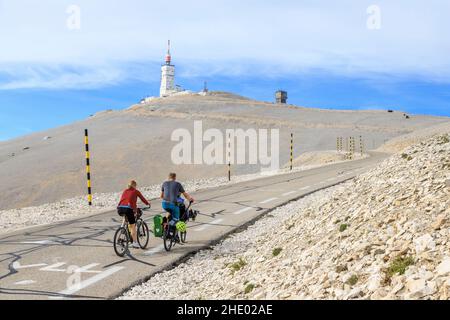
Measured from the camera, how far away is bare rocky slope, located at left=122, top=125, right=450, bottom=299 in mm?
5316

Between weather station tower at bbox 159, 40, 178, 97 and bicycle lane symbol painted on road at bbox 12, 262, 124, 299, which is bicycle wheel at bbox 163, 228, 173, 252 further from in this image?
weather station tower at bbox 159, 40, 178, 97

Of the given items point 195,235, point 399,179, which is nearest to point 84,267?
point 195,235

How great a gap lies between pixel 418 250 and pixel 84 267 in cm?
665

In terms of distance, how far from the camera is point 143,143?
197ft

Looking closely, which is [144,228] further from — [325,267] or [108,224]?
[325,267]

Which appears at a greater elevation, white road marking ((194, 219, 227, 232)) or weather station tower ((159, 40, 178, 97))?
weather station tower ((159, 40, 178, 97))

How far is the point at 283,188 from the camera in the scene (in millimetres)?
21406

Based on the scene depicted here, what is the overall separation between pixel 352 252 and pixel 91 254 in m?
6.42

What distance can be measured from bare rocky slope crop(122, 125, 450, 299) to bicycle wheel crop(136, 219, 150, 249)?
1.61 meters

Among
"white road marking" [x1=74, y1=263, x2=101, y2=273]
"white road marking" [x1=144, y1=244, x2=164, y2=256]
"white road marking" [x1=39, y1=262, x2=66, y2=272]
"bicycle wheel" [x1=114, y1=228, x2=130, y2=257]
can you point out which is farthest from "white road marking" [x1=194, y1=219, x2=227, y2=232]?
"white road marking" [x1=39, y1=262, x2=66, y2=272]

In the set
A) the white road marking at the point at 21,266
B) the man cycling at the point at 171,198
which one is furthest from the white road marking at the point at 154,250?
the white road marking at the point at 21,266

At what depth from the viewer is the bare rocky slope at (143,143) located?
4219 centimetres

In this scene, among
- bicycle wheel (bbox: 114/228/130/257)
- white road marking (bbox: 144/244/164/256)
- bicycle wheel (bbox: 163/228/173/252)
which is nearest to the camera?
bicycle wheel (bbox: 114/228/130/257)

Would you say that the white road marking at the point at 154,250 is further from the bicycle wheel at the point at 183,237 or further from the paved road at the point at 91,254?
the bicycle wheel at the point at 183,237
